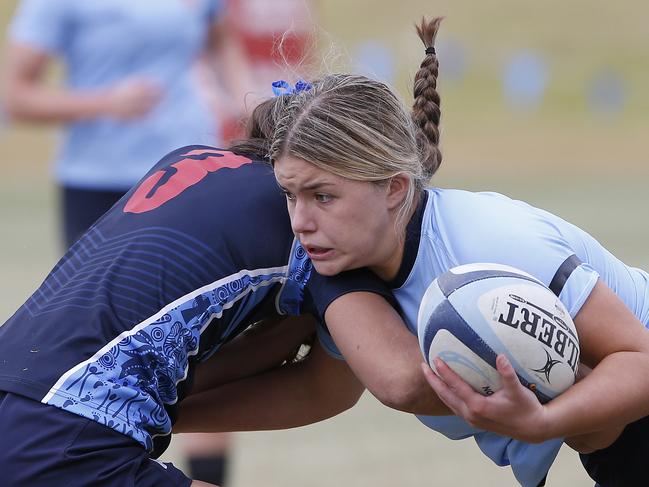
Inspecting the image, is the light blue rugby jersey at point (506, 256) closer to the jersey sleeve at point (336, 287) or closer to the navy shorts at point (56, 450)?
the jersey sleeve at point (336, 287)

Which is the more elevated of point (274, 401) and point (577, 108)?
point (274, 401)

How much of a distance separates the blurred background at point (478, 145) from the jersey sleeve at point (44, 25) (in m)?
1.50

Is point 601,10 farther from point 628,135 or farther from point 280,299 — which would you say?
point 280,299

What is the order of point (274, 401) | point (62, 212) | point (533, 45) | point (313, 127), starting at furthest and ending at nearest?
point (533, 45) < point (62, 212) < point (274, 401) < point (313, 127)

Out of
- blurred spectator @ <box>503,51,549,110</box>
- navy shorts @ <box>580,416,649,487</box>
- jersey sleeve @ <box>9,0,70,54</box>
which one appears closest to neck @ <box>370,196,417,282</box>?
navy shorts @ <box>580,416,649,487</box>

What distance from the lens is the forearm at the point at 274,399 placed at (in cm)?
389

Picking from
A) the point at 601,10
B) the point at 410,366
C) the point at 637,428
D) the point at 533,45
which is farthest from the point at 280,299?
the point at 601,10

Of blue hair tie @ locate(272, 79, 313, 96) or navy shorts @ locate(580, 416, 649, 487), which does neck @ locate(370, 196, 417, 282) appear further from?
navy shorts @ locate(580, 416, 649, 487)

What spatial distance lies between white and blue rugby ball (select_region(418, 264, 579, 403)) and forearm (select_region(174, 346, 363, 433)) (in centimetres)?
88

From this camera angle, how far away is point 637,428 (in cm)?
351

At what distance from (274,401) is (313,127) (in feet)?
3.44

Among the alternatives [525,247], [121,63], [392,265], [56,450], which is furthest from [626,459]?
[121,63]

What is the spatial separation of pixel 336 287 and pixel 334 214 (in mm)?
199

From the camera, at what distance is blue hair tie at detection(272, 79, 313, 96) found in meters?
3.50
